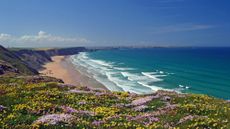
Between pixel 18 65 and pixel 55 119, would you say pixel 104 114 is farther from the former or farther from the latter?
pixel 18 65

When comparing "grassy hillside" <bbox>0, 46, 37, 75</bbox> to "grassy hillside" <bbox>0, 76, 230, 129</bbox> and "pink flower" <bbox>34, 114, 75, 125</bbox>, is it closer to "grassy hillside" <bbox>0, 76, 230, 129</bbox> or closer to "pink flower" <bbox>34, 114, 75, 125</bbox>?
"grassy hillside" <bbox>0, 76, 230, 129</bbox>

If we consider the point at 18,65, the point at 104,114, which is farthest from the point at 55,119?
the point at 18,65

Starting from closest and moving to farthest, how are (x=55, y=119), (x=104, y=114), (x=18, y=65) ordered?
(x=55, y=119) → (x=104, y=114) → (x=18, y=65)

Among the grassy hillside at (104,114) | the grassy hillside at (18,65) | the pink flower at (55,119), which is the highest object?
the pink flower at (55,119)

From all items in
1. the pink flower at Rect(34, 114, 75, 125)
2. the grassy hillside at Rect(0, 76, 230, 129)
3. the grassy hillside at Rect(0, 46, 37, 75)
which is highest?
the pink flower at Rect(34, 114, 75, 125)

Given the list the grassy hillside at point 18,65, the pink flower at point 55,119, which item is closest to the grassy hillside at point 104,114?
the pink flower at point 55,119

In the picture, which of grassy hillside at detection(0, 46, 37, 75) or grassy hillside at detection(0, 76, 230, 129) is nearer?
grassy hillside at detection(0, 76, 230, 129)

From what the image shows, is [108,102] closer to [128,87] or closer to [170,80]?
[128,87]

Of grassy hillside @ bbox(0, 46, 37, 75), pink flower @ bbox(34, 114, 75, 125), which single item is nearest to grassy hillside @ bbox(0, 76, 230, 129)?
pink flower @ bbox(34, 114, 75, 125)

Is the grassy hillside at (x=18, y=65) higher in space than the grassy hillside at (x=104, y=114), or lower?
lower

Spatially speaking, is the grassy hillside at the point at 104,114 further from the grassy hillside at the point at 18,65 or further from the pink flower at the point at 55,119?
the grassy hillside at the point at 18,65

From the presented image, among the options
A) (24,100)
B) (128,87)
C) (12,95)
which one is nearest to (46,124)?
(24,100)
